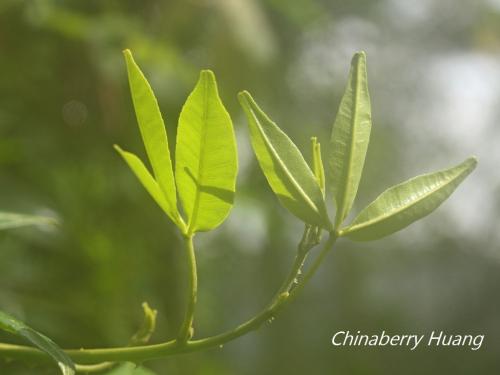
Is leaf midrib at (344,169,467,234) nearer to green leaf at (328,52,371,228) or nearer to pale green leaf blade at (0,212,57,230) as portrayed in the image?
green leaf at (328,52,371,228)

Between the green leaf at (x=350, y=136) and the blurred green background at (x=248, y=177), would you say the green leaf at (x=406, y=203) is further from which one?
the blurred green background at (x=248, y=177)

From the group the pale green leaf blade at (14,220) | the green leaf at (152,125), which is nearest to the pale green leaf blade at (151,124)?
the green leaf at (152,125)

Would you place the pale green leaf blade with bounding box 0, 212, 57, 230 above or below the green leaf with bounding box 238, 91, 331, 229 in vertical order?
below

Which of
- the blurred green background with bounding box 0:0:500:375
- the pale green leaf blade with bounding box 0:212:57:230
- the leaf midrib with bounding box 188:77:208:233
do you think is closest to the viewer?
the leaf midrib with bounding box 188:77:208:233

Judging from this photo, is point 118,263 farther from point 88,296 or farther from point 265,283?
point 265,283

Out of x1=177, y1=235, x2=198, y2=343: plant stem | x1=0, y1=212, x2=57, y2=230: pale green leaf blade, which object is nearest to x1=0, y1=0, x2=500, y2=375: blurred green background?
x1=0, y1=212, x2=57, y2=230: pale green leaf blade

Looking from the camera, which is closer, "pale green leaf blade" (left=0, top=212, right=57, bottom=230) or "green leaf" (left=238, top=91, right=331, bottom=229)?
"green leaf" (left=238, top=91, right=331, bottom=229)

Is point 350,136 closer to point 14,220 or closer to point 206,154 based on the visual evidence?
point 206,154
